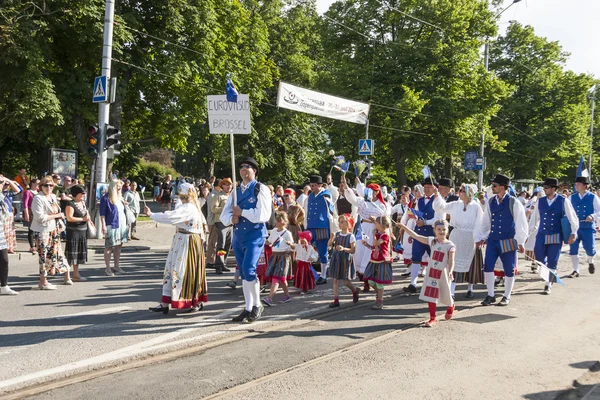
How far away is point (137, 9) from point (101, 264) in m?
12.1

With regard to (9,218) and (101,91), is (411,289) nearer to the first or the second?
(9,218)

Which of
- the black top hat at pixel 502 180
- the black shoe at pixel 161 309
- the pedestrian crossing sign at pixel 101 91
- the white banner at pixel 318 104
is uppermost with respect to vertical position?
the white banner at pixel 318 104

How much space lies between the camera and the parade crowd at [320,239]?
7.34 metres

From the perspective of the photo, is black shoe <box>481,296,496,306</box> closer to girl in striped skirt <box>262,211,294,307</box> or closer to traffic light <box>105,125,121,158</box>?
girl in striped skirt <box>262,211,294,307</box>

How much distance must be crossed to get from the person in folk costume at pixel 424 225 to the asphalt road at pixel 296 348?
648mm

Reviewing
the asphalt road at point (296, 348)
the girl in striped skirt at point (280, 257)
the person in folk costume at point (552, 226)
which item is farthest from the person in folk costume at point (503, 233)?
the girl in striped skirt at point (280, 257)

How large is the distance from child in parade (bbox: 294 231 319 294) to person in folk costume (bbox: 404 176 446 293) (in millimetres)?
1764

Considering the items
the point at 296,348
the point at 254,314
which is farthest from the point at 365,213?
the point at 296,348

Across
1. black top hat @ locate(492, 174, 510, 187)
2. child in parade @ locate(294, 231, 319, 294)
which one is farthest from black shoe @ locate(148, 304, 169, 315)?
black top hat @ locate(492, 174, 510, 187)

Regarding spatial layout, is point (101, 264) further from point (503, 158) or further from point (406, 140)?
point (503, 158)

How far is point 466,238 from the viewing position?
362 inches

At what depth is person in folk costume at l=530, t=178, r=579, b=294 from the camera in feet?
34.4

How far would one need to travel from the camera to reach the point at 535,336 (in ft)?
22.1

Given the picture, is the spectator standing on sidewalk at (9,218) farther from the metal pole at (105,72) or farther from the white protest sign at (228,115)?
the white protest sign at (228,115)
